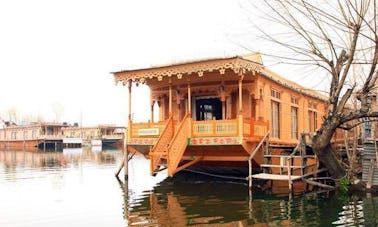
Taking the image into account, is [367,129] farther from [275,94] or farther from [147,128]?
[147,128]

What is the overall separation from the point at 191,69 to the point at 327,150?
626 cm

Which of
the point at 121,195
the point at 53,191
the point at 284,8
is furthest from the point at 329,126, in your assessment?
the point at 53,191

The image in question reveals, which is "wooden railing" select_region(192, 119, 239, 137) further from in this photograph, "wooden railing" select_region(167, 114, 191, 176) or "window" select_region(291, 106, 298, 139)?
"window" select_region(291, 106, 298, 139)

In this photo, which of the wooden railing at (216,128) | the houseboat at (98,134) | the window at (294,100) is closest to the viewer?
the wooden railing at (216,128)

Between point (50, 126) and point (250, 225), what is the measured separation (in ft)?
249

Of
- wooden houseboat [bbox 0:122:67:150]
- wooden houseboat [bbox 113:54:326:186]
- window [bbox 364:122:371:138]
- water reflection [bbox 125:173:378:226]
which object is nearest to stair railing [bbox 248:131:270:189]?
wooden houseboat [bbox 113:54:326:186]

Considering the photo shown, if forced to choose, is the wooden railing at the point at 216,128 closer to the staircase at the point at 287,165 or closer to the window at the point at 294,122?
the staircase at the point at 287,165

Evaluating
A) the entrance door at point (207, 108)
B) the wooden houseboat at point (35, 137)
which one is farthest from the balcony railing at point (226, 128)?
the wooden houseboat at point (35, 137)

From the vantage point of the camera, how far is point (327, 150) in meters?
14.9

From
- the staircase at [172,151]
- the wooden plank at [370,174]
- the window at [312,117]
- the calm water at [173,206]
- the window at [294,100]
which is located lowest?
the calm water at [173,206]

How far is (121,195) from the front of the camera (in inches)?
633

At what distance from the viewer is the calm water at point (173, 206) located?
36.8 ft

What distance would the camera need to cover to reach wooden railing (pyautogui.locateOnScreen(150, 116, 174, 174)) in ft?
Result: 55.5

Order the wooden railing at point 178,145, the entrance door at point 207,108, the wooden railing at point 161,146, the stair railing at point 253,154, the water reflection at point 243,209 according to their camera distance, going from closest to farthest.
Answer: the water reflection at point 243,209 < the stair railing at point 253,154 < the wooden railing at point 178,145 < the wooden railing at point 161,146 < the entrance door at point 207,108
